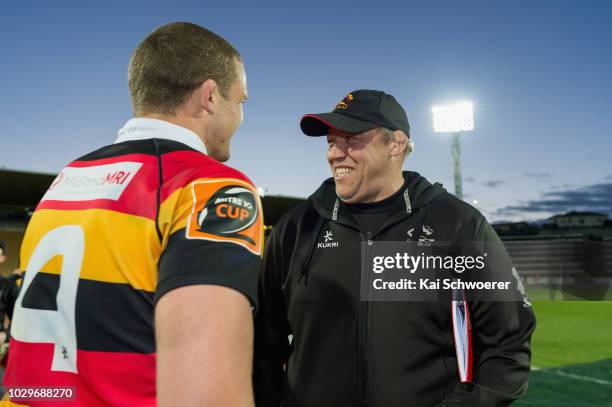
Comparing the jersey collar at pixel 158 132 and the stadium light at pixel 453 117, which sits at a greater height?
the stadium light at pixel 453 117

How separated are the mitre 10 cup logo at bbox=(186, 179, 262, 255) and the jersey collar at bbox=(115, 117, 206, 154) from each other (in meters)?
0.23

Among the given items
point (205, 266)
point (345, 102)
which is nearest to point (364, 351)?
point (345, 102)

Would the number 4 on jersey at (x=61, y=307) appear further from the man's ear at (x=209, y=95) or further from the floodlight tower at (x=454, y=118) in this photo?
the floodlight tower at (x=454, y=118)

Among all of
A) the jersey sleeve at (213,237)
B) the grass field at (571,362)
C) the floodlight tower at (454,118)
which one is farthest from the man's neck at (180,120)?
the floodlight tower at (454,118)

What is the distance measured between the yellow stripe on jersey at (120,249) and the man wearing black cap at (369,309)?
4.04 ft

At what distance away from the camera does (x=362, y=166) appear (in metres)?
2.53

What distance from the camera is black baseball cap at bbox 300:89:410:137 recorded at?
2525 millimetres

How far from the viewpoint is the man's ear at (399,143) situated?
104 inches

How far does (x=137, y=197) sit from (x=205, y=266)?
0.25 metres

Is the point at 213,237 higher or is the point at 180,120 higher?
the point at 180,120

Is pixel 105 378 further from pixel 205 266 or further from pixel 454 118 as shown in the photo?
pixel 454 118

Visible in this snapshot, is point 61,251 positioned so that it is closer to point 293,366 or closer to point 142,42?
point 142,42

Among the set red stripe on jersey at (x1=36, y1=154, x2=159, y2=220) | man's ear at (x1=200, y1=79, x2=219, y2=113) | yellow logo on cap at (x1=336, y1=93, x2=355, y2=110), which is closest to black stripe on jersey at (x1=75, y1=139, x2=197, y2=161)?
red stripe on jersey at (x1=36, y1=154, x2=159, y2=220)

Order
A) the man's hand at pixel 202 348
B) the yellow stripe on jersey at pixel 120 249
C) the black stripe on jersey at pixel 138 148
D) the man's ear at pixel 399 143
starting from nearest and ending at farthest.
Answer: the man's hand at pixel 202 348 < the yellow stripe on jersey at pixel 120 249 < the black stripe on jersey at pixel 138 148 < the man's ear at pixel 399 143
